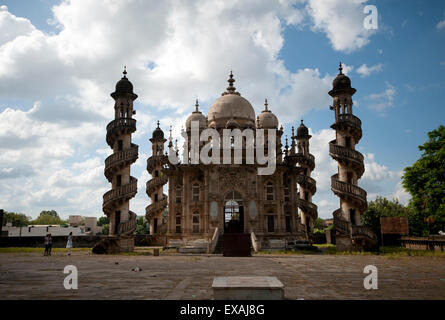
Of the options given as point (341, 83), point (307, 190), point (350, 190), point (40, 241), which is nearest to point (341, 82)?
point (341, 83)

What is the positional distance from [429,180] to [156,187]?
35.8m

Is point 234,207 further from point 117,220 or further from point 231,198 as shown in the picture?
point 117,220

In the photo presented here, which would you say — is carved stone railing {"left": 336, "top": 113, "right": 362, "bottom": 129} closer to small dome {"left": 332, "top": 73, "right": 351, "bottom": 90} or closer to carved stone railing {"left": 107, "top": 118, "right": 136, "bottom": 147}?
small dome {"left": 332, "top": 73, "right": 351, "bottom": 90}

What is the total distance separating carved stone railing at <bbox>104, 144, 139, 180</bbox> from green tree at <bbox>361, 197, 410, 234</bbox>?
122ft

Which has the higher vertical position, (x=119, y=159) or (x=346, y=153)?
(x=346, y=153)

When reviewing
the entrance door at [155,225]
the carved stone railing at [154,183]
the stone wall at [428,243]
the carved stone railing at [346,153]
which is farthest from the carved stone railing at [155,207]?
the stone wall at [428,243]

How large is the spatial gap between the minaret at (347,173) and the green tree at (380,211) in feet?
70.2

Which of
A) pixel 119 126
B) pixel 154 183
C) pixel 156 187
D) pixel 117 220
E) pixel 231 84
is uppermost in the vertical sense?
pixel 231 84

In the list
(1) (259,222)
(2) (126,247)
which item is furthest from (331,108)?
(2) (126,247)

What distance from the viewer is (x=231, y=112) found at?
1860 inches

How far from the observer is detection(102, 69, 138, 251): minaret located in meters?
34.9

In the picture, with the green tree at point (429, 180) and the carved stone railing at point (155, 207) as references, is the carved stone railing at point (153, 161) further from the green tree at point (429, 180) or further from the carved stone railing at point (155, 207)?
the green tree at point (429, 180)
